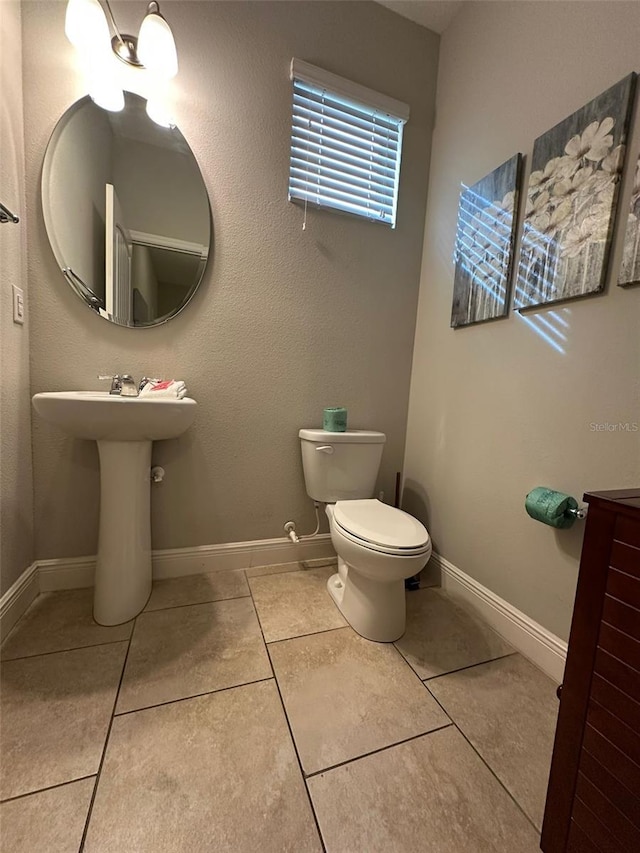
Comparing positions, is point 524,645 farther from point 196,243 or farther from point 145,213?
point 145,213

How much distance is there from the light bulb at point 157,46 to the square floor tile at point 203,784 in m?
2.10

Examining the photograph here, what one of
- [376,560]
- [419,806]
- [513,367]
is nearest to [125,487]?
[376,560]

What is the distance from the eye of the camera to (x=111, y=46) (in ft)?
3.94

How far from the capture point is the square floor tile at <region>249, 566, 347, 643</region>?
4.12ft

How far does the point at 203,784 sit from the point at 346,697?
41 centimetres

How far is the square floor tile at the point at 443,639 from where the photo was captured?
1.14m

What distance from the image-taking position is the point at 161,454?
1469 millimetres

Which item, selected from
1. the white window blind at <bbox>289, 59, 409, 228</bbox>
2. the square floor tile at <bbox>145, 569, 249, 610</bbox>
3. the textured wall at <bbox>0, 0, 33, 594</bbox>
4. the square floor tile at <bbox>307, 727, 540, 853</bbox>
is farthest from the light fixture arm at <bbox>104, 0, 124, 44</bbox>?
the square floor tile at <bbox>307, 727, 540, 853</bbox>

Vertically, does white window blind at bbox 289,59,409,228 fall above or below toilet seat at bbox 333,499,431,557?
above

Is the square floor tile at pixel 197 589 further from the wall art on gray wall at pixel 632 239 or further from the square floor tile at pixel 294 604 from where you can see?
the wall art on gray wall at pixel 632 239

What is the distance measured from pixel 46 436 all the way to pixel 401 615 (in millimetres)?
1525

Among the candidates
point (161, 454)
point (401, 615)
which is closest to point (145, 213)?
point (161, 454)

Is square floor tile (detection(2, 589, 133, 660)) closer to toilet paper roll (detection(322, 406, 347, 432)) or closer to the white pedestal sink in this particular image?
the white pedestal sink

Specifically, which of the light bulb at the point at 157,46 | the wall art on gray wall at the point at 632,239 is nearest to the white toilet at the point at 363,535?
the wall art on gray wall at the point at 632,239
